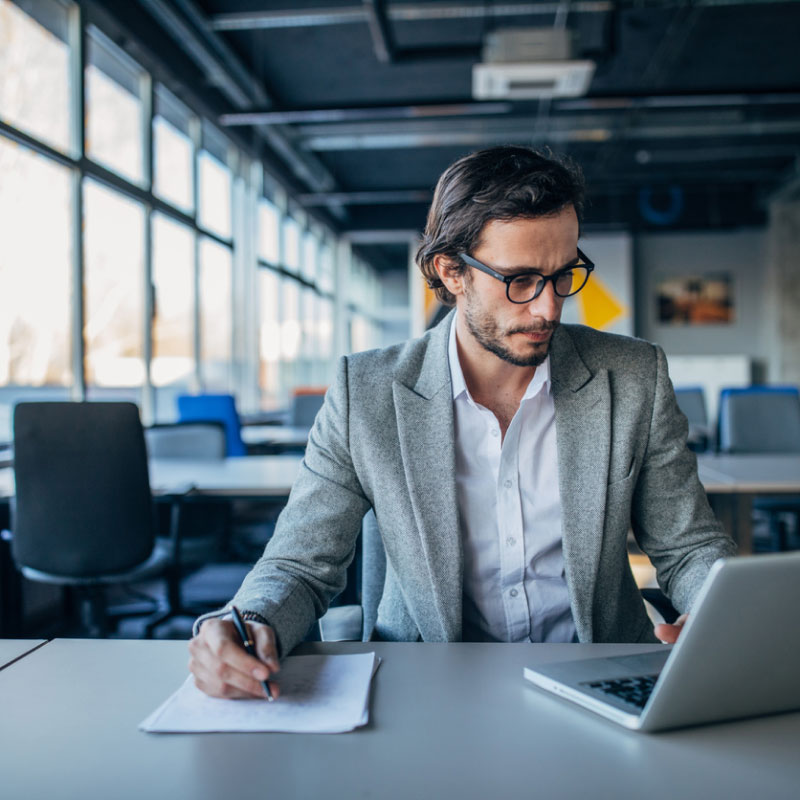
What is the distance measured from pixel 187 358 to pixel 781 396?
4549 mm

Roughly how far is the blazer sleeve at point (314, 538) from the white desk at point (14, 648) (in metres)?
0.30

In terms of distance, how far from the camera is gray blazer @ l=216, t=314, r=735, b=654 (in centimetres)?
133

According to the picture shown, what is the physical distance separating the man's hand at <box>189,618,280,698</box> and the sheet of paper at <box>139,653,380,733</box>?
0.01 m

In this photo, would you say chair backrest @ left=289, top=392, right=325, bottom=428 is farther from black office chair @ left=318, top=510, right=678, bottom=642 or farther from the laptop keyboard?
the laptop keyboard

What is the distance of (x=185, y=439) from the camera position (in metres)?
3.85

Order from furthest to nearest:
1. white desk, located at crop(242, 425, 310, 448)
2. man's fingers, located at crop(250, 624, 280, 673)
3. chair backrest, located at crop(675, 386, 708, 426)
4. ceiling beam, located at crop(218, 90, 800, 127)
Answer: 1. chair backrest, located at crop(675, 386, 708, 426)
2. ceiling beam, located at crop(218, 90, 800, 127)
3. white desk, located at crop(242, 425, 310, 448)
4. man's fingers, located at crop(250, 624, 280, 673)

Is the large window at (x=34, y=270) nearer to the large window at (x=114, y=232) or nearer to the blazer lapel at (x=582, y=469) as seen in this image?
the large window at (x=114, y=232)

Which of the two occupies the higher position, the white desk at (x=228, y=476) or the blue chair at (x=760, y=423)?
the blue chair at (x=760, y=423)

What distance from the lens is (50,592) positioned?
13.3 feet

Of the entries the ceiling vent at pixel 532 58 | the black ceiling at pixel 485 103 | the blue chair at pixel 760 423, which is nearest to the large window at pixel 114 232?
the black ceiling at pixel 485 103

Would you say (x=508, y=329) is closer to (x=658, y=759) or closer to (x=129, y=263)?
(x=658, y=759)

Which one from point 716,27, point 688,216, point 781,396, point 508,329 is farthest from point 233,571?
point 688,216

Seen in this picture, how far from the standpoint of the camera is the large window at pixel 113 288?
15.7ft

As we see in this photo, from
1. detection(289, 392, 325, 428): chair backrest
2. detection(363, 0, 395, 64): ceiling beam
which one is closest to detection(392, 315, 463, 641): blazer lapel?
detection(363, 0, 395, 64): ceiling beam
